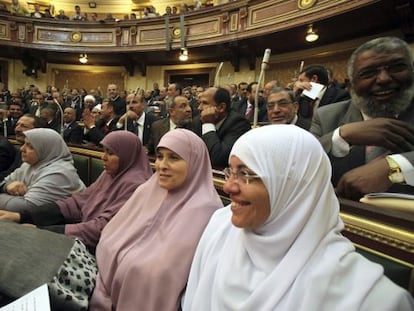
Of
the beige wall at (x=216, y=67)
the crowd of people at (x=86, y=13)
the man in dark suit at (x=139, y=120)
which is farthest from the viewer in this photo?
the crowd of people at (x=86, y=13)

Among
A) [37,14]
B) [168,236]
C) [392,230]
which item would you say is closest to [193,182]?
[168,236]

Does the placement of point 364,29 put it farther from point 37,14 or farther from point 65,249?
point 37,14

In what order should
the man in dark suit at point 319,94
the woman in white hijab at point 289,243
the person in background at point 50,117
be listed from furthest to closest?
the person in background at point 50,117 → the man in dark suit at point 319,94 → the woman in white hijab at point 289,243

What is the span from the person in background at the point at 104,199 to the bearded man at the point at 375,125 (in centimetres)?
127

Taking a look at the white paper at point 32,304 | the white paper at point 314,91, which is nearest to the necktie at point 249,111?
the white paper at point 314,91

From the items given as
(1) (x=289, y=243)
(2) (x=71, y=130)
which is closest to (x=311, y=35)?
(2) (x=71, y=130)

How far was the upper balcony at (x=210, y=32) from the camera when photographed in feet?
21.3

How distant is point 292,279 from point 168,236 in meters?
0.78

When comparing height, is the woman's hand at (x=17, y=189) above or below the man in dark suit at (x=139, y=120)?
below

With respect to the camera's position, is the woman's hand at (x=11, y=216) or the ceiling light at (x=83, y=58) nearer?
the woman's hand at (x=11, y=216)

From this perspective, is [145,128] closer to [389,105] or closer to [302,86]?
[302,86]

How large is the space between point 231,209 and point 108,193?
1510mm

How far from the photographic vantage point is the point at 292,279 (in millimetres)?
969

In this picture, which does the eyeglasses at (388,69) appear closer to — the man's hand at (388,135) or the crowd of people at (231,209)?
the crowd of people at (231,209)
